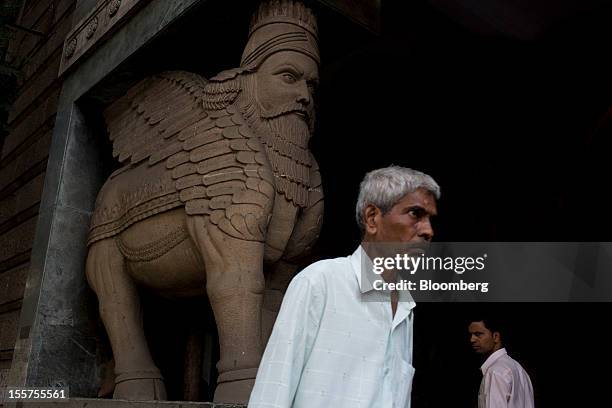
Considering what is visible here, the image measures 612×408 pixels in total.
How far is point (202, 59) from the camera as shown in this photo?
4453 mm

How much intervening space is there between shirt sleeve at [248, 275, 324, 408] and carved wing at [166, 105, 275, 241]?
57.0 inches

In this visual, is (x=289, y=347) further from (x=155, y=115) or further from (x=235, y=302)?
(x=155, y=115)

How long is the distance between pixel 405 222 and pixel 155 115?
2.55 meters

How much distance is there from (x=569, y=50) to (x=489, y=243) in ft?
5.64

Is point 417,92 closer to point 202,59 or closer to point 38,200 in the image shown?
point 202,59

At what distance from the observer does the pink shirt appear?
14.0ft

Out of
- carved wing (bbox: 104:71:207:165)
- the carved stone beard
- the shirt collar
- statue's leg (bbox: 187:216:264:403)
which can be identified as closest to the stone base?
statue's leg (bbox: 187:216:264:403)

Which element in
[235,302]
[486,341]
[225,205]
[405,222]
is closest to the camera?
[405,222]

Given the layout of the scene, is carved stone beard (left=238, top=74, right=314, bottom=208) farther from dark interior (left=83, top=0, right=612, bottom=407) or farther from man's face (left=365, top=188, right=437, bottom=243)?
man's face (left=365, top=188, right=437, bottom=243)

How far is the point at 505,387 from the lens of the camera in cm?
428

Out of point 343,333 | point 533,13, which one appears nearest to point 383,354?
point 343,333
